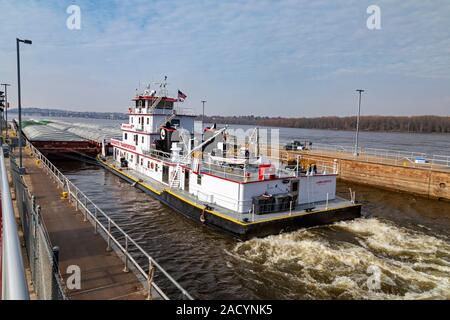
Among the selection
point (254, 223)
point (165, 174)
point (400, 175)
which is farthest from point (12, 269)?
point (400, 175)

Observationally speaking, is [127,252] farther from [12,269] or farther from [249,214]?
[249,214]

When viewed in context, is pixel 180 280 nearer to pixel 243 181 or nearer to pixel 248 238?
pixel 248 238

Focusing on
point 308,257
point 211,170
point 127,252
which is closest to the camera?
point 127,252

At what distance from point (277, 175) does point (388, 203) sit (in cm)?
1221

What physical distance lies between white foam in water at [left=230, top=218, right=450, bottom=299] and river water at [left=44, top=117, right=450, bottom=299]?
3 cm

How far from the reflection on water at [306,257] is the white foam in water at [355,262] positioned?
0.03 meters

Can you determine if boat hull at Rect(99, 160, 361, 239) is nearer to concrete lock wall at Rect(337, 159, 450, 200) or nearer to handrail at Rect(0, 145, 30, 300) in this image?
concrete lock wall at Rect(337, 159, 450, 200)

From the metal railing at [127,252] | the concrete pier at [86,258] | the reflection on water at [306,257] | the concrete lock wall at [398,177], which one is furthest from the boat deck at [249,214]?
the concrete lock wall at [398,177]

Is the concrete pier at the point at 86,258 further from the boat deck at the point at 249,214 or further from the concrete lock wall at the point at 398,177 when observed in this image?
the concrete lock wall at the point at 398,177

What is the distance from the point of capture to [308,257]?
A: 13.7m

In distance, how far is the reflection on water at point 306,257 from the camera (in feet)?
37.8

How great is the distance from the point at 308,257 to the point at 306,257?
82 millimetres

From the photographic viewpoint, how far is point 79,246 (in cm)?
997
